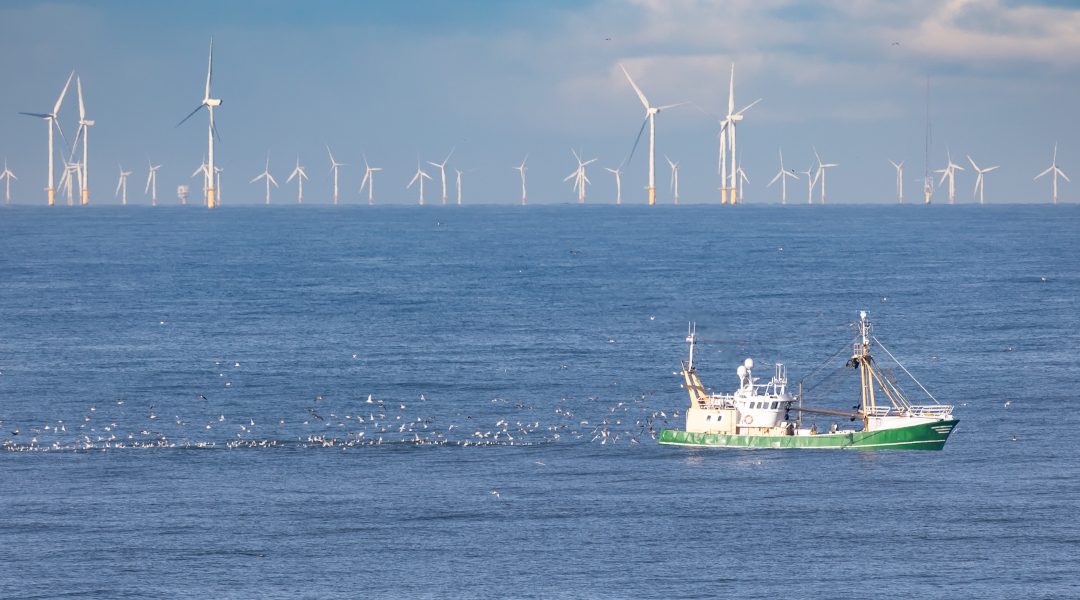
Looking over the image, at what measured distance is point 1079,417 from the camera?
411 feet

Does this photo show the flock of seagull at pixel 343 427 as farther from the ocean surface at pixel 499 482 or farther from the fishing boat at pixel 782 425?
the fishing boat at pixel 782 425

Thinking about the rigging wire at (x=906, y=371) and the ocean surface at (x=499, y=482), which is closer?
the ocean surface at (x=499, y=482)

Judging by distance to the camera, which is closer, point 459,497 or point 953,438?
point 459,497

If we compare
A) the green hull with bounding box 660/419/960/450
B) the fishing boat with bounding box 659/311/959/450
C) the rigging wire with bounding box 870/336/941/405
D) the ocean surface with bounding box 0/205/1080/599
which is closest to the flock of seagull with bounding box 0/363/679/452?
the ocean surface with bounding box 0/205/1080/599

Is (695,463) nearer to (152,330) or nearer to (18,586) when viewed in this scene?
(18,586)

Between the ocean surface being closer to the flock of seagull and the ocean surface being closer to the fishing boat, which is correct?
the flock of seagull

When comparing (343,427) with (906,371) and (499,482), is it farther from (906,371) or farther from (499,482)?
(906,371)

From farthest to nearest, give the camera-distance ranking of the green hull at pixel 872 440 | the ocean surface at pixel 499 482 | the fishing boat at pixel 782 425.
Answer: the fishing boat at pixel 782 425 → the green hull at pixel 872 440 → the ocean surface at pixel 499 482

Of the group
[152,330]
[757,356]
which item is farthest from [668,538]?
[152,330]

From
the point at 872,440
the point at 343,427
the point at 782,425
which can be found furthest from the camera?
the point at 343,427

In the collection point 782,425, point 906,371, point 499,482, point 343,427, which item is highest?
point 906,371

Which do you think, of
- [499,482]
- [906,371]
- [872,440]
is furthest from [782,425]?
[906,371]

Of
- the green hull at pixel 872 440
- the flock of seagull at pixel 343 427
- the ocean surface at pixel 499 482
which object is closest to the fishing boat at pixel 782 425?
the green hull at pixel 872 440

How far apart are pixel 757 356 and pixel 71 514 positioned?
8478cm
